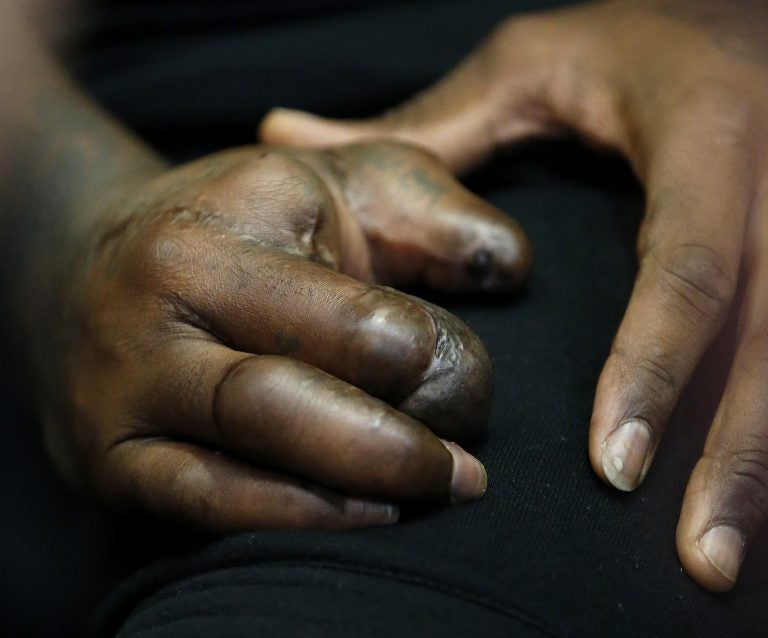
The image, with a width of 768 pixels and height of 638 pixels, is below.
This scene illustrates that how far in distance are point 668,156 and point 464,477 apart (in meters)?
0.42

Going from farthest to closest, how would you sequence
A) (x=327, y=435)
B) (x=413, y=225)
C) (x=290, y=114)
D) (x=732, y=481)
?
(x=290, y=114) → (x=413, y=225) → (x=732, y=481) → (x=327, y=435)

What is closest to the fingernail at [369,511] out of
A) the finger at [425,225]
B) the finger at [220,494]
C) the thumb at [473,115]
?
Result: the finger at [220,494]

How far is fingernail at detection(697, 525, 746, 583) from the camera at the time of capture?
1.83 ft

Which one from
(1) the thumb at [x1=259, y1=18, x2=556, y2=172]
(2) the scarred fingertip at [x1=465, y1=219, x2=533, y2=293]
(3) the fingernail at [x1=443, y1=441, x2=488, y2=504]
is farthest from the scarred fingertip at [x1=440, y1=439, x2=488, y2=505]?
(1) the thumb at [x1=259, y1=18, x2=556, y2=172]

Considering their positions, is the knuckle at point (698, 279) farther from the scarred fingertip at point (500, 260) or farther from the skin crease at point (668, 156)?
the scarred fingertip at point (500, 260)

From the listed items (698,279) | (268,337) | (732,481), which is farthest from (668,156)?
(268,337)

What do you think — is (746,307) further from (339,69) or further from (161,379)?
(339,69)

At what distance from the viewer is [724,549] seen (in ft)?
1.84

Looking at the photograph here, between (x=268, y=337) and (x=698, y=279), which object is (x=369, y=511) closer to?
(x=268, y=337)

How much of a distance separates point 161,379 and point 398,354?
174mm

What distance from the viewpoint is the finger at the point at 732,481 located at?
561 mm

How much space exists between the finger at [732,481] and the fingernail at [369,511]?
8.3 inches

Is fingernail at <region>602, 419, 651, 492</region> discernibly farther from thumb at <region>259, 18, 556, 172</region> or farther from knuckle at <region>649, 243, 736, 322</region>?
thumb at <region>259, 18, 556, 172</region>

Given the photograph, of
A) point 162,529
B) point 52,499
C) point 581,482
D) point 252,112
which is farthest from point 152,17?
point 581,482
